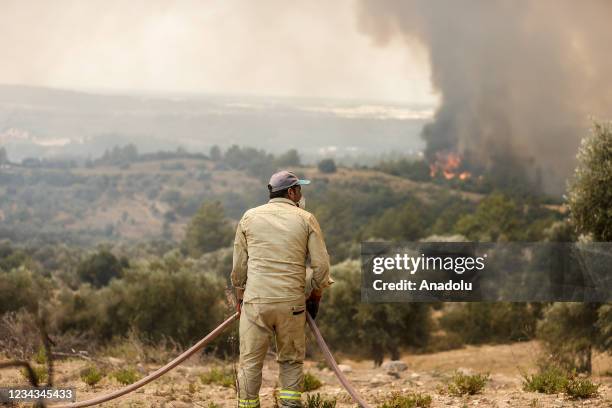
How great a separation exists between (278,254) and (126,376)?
4.38m

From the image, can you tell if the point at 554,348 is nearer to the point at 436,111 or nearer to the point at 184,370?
the point at 184,370

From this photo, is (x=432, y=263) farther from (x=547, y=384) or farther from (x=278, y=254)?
(x=278, y=254)

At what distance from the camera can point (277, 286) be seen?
6652 mm

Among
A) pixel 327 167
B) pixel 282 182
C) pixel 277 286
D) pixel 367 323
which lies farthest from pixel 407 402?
pixel 327 167

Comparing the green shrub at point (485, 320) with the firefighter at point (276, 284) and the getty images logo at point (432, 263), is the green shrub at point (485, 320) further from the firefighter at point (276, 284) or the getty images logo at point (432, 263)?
the firefighter at point (276, 284)

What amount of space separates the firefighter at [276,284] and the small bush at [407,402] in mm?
1584

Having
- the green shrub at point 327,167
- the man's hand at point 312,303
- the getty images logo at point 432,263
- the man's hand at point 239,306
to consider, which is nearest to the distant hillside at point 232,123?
the green shrub at point 327,167

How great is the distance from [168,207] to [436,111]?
172 feet

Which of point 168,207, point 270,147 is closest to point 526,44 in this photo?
point 270,147

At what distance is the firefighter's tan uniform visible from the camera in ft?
21.9

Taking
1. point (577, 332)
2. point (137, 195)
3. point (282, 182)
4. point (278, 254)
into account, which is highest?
point (282, 182)

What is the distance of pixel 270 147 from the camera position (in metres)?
125

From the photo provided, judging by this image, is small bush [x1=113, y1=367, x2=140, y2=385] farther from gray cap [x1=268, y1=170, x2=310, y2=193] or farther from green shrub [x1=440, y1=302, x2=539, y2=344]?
green shrub [x1=440, y1=302, x2=539, y2=344]

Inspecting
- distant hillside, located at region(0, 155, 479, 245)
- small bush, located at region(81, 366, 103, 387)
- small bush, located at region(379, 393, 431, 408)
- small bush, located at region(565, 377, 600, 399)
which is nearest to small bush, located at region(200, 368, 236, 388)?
small bush, located at region(81, 366, 103, 387)
